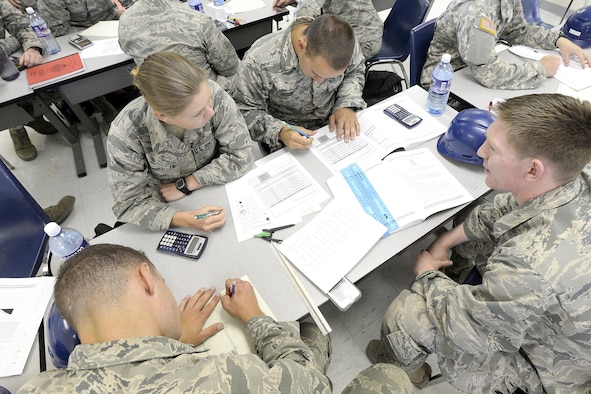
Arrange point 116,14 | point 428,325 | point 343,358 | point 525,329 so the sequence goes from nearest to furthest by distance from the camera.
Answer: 1. point 525,329
2. point 428,325
3. point 343,358
4. point 116,14

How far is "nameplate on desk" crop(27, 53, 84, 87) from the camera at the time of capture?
2215 millimetres

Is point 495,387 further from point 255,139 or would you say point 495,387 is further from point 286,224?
point 255,139

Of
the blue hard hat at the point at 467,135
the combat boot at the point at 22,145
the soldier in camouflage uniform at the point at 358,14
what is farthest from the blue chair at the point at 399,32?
the combat boot at the point at 22,145

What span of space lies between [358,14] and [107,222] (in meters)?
2.33

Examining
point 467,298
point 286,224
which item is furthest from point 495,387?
point 286,224

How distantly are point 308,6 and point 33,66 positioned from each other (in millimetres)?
1944

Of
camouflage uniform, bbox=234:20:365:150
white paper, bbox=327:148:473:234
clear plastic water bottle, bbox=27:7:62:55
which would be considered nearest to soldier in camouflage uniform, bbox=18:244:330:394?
white paper, bbox=327:148:473:234

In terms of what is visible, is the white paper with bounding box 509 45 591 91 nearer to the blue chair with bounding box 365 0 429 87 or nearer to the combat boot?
the blue chair with bounding box 365 0 429 87

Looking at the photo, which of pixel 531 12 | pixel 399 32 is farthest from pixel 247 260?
pixel 531 12

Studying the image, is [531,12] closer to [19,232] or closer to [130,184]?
[130,184]

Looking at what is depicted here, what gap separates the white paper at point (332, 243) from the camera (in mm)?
1189

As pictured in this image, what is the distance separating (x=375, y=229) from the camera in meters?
1.29

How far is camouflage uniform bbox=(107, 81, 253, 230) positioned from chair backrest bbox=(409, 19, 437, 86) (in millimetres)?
1214

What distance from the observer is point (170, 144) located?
4.65 ft
